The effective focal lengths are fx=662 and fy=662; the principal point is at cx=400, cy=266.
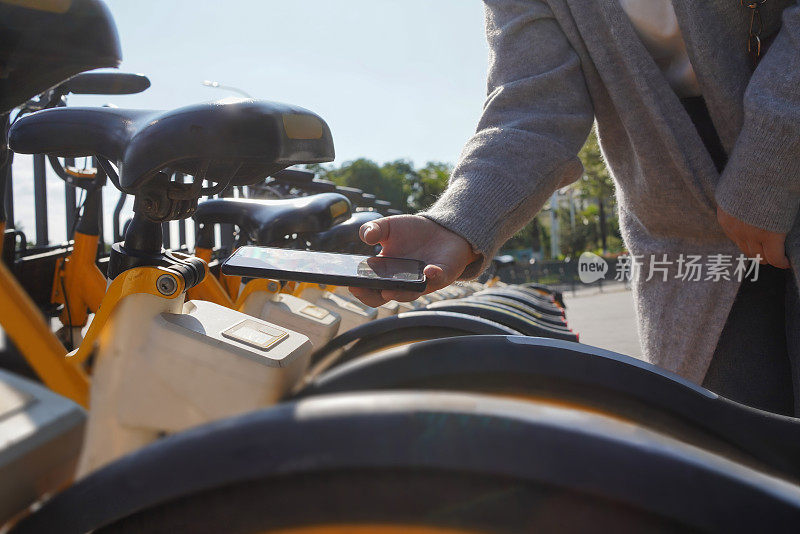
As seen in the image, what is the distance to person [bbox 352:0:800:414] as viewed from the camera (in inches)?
52.8

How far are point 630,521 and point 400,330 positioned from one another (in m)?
1.38

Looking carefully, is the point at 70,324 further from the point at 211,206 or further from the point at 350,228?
the point at 350,228

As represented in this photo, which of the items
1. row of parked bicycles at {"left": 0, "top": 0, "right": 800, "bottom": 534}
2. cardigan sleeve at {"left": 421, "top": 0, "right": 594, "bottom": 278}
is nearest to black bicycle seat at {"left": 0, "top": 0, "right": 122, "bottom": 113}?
row of parked bicycles at {"left": 0, "top": 0, "right": 800, "bottom": 534}

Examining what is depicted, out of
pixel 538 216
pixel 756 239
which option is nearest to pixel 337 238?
pixel 756 239

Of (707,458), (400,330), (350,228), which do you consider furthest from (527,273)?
(707,458)

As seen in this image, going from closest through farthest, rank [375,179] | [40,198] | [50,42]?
[50,42]
[40,198]
[375,179]

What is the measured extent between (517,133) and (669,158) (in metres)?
0.37

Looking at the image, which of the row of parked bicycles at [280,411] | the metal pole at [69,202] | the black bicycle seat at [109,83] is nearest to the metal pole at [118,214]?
the metal pole at [69,202]

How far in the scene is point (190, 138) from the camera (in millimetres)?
1177

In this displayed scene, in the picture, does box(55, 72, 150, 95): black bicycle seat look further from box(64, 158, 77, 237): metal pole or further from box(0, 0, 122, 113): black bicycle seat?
box(64, 158, 77, 237): metal pole

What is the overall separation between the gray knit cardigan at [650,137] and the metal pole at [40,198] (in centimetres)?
294

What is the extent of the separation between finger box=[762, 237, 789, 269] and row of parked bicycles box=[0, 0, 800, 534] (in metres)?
0.49

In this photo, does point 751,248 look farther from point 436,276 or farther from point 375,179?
point 375,179

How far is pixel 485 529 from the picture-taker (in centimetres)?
54
